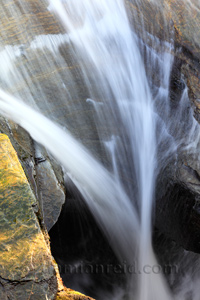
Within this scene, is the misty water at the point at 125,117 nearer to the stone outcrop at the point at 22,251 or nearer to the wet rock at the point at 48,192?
the wet rock at the point at 48,192

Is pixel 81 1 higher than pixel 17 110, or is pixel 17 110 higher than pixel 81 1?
pixel 81 1

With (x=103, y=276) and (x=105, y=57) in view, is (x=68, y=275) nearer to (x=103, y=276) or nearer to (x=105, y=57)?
(x=103, y=276)

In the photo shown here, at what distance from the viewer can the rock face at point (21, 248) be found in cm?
227

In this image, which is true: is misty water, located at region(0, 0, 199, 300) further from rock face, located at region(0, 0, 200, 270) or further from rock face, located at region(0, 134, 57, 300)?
rock face, located at region(0, 134, 57, 300)

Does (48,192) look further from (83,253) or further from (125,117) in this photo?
(125,117)

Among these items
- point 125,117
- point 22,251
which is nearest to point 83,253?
point 125,117

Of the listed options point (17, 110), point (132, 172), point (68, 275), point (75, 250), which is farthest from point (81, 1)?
point (68, 275)

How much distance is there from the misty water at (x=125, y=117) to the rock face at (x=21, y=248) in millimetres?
1960

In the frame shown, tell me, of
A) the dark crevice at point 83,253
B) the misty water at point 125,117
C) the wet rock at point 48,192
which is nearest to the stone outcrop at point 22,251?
the wet rock at point 48,192

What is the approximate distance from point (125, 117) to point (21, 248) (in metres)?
2.76

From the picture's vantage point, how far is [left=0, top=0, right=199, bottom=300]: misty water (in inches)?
180

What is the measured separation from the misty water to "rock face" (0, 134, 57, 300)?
77.2 inches

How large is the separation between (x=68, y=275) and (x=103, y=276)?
478 mm

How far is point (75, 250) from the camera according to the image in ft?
15.1
